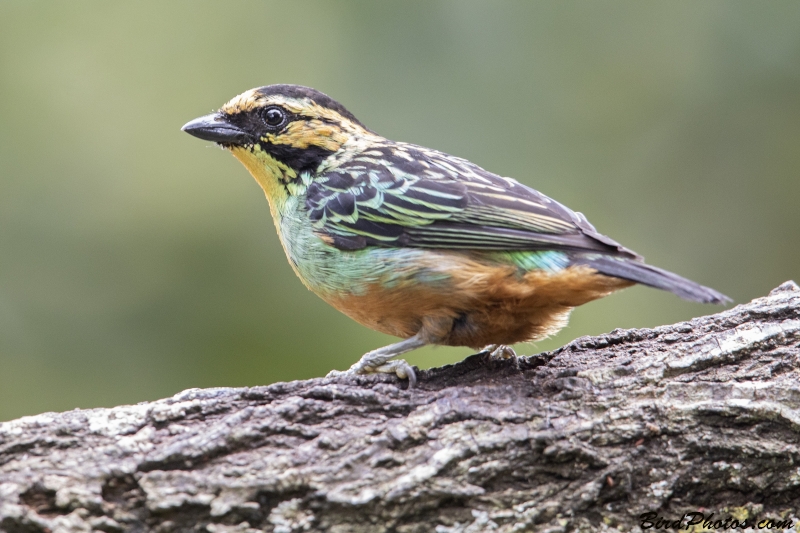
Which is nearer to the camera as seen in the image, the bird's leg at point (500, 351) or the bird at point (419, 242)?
the bird at point (419, 242)

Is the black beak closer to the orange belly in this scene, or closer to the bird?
the bird

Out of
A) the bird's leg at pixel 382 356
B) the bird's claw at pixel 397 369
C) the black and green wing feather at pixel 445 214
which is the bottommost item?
the bird's claw at pixel 397 369

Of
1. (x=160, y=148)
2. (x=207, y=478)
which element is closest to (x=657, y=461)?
(x=207, y=478)

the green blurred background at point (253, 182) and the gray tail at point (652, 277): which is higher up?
the green blurred background at point (253, 182)

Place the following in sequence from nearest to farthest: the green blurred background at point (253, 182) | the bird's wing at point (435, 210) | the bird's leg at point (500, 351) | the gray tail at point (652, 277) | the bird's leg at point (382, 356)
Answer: the gray tail at point (652, 277)
the bird's wing at point (435, 210)
the bird's leg at point (382, 356)
the bird's leg at point (500, 351)
the green blurred background at point (253, 182)

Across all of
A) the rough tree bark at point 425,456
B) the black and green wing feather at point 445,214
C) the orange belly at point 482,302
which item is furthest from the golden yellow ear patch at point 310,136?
the rough tree bark at point 425,456

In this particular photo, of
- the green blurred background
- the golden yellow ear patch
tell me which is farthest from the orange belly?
the green blurred background

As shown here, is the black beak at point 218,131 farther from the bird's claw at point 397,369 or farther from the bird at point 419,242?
the bird's claw at point 397,369
